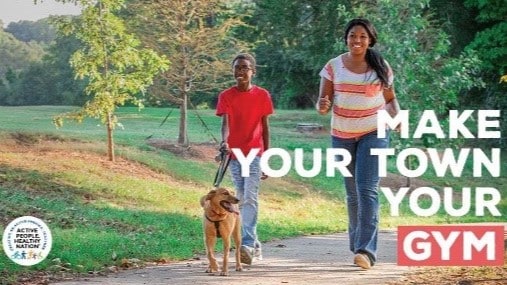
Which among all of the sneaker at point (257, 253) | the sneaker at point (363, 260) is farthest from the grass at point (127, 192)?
the sneaker at point (363, 260)

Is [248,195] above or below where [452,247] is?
above

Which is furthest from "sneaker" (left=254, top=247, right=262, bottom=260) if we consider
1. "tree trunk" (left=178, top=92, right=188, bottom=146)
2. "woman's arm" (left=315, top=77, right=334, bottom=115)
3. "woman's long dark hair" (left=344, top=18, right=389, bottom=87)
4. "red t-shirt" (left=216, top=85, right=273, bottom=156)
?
"tree trunk" (left=178, top=92, right=188, bottom=146)

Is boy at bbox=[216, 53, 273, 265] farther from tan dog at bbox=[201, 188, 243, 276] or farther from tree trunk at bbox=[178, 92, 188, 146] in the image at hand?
tree trunk at bbox=[178, 92, 188, 146]

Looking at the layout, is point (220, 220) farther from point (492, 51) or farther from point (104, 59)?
point (492, 51)

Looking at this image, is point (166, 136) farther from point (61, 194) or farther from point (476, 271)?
point (476, 271)

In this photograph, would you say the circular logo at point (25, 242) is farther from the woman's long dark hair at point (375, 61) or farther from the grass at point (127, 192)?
the woman's long dark hair at point (375, 61)

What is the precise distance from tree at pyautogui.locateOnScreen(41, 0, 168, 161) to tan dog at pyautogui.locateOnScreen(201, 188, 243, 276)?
20.0 feet

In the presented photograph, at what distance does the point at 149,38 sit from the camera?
1523 cm

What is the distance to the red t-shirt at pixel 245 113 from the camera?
6848 mm

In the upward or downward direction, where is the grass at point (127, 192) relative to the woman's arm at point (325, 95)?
downward

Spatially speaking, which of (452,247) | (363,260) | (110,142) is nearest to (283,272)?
(363,260)

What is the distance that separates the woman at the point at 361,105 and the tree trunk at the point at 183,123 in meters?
9.06

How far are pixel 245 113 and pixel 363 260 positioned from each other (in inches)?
44.1

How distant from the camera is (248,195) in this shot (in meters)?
6.99
